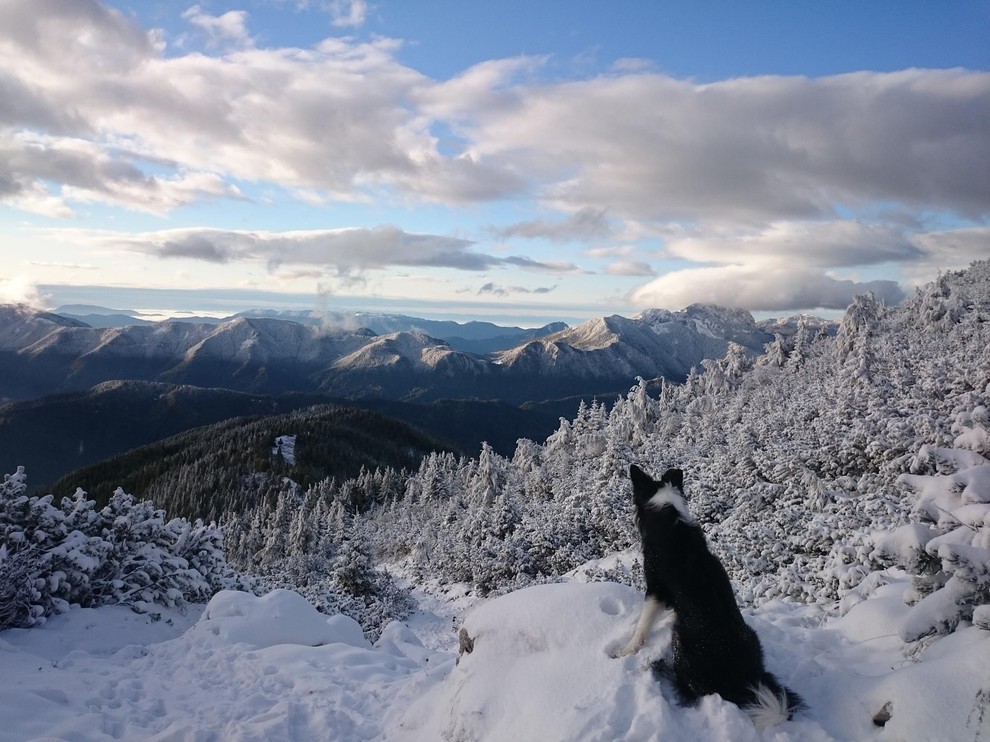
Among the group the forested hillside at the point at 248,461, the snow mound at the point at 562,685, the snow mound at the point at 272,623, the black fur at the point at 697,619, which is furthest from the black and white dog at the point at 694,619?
the forested hillside at the point at 248,461

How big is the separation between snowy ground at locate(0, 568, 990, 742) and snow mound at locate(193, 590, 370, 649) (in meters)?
0.05

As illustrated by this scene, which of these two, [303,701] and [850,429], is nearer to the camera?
[303,701]

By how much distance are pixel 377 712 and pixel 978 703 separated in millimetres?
5690

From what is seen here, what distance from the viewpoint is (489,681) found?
17.2ft

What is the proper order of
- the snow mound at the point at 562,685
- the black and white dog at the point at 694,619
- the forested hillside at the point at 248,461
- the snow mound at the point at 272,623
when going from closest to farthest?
the snow mound at the point at 562,685 → the black and white dog at the point at 694,619 → the snow mound at the point at 272,623 → the forested hillside at the point at 248,461

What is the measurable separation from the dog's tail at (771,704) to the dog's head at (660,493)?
1375 mm

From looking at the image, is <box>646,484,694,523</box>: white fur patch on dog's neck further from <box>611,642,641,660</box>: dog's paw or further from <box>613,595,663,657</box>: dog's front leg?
<box>611,642,641,660</box>: dog's paw

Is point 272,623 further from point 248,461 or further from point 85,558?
point 248,461

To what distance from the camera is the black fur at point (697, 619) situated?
4.34 m

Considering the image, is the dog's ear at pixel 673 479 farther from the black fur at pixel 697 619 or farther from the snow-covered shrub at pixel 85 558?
the snow-covered shrub at pixel 85 558

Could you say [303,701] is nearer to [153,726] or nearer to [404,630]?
[153,726]

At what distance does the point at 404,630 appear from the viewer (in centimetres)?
1059

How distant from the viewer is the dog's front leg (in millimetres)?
4758

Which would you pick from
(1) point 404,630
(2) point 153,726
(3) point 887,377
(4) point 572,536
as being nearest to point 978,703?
(2) point 153,726
